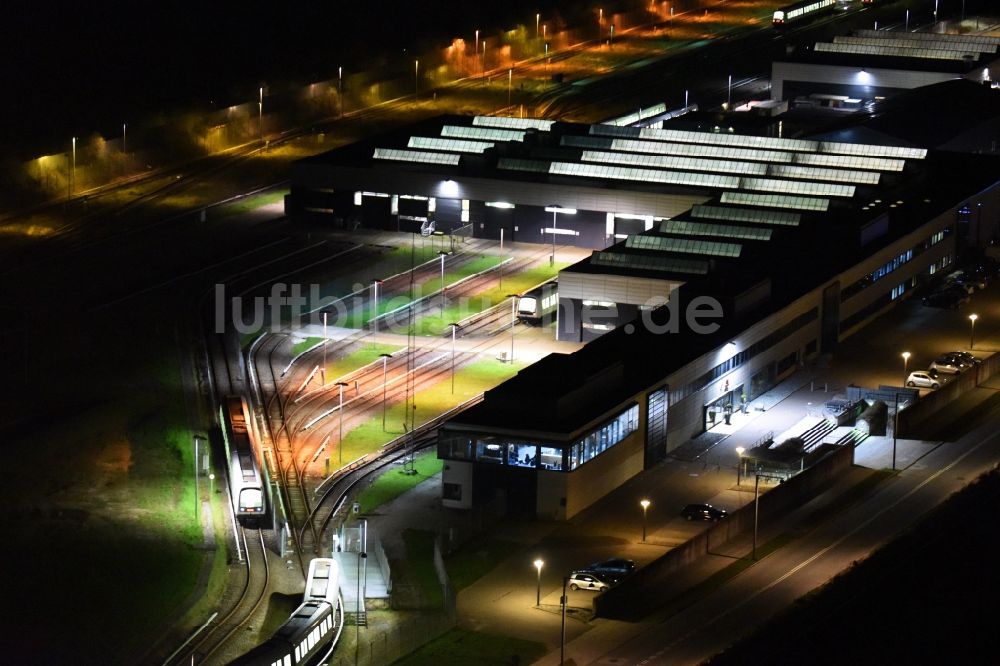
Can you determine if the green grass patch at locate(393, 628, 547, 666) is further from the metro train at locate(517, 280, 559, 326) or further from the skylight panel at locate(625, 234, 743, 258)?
the skylight panel at locate(625, 234, 743, 258)

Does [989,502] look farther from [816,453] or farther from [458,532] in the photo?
[458,532]

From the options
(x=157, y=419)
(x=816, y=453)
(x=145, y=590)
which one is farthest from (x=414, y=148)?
(x=145, y=590)

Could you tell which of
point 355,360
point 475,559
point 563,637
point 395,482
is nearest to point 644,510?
point 475,559

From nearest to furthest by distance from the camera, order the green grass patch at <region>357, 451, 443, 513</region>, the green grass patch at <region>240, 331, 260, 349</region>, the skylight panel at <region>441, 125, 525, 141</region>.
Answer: the green grass patch at <region>357, 451, 443, 513</region>, the green grass patch at <region>240, 331, 260, 349</region>, the skylight panel at <region>441, 125, 525, 141</region>

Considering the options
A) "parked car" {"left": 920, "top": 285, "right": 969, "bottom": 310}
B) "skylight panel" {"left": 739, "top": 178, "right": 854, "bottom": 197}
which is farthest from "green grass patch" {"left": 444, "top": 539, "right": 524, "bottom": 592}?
"skylight panel" {"left": 739, "top": 178, "right": 854, "bottom": 197}

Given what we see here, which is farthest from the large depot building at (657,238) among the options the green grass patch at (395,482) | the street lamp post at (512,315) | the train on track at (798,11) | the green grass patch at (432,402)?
the train on track at (798,11)

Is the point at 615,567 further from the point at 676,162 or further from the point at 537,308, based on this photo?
the point at 676,162
